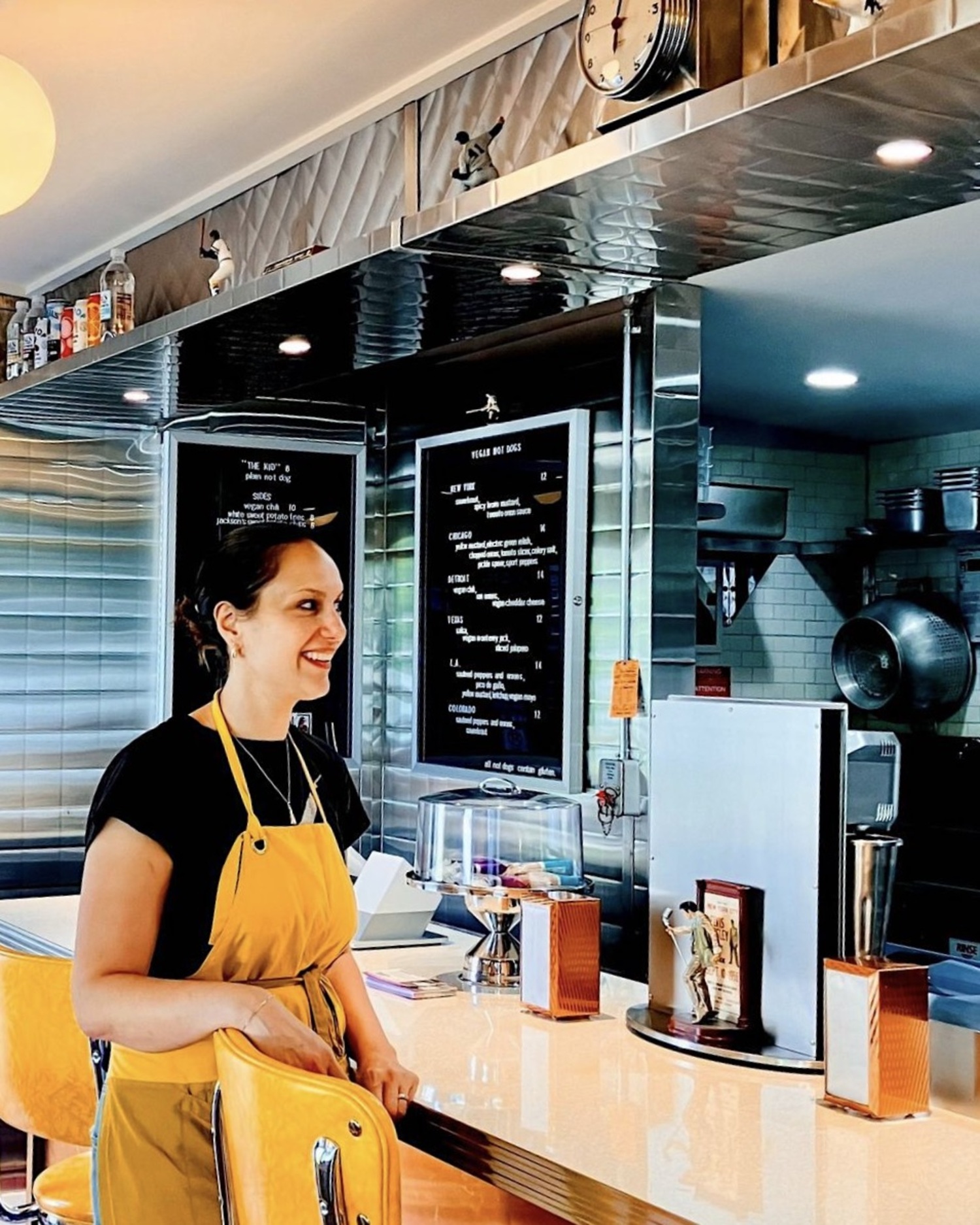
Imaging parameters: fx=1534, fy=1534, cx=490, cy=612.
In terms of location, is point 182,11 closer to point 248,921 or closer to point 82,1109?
point 248,921

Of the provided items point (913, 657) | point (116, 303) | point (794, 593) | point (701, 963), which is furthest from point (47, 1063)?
point (794, 593)

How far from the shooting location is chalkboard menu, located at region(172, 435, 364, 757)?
4.75m

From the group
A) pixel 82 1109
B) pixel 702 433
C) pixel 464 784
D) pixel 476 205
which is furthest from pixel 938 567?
pixel 82 1109

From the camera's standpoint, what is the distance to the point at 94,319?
418cm

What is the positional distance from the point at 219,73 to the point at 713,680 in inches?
118

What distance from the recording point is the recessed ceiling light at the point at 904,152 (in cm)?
212

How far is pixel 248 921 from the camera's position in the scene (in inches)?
83.7

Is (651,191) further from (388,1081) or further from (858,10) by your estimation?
(388,1081)

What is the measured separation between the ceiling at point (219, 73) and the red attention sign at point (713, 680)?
242 centimetres

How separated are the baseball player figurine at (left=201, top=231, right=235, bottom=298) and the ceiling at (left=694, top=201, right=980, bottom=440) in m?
1.18

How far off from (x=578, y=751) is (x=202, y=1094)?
1.65 m

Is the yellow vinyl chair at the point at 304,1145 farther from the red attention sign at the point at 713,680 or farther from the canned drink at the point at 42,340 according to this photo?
the red attention sign at the point at 713,680

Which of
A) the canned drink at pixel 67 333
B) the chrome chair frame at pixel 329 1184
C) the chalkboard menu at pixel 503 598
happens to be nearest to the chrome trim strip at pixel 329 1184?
the chrome chair frame at pixel 329 1184

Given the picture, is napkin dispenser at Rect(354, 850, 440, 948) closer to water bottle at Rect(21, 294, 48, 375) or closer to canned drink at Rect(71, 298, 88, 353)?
canned drink at Rect(71, 298, 88, 353)
